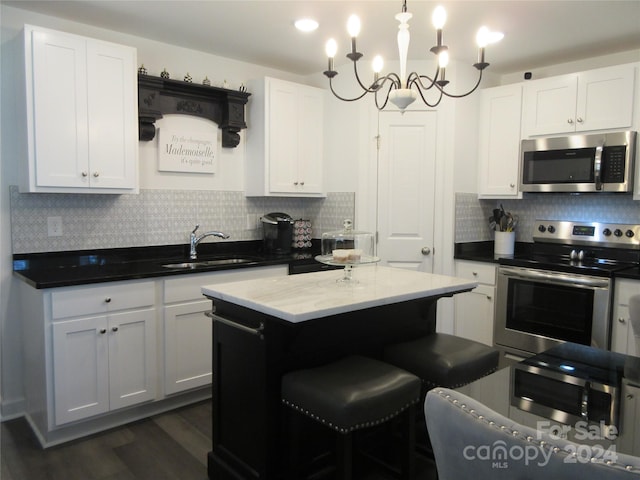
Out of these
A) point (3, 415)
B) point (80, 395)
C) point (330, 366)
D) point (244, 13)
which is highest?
point (244, 13)

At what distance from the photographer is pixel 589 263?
10.9 feet

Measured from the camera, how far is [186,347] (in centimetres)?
297

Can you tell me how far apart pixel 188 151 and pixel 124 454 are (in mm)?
2081

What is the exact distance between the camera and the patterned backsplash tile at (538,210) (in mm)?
3525

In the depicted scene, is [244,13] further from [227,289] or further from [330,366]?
[330,366]

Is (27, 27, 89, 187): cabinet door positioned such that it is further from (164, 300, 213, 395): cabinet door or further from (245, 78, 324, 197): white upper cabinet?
(245, 78, 324, 197): white upper cabinet

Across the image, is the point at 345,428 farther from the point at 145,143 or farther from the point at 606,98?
the point at 606,98

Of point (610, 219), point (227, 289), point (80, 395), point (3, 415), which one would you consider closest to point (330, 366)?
point (227, 289)

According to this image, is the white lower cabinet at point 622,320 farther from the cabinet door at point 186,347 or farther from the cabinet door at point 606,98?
the cabinet door at point 186,347

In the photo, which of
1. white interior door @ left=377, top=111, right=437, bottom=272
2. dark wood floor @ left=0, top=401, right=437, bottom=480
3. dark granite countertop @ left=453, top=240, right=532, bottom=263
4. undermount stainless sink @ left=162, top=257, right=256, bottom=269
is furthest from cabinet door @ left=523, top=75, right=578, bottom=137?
dark wood floor @ left=0, top=401, right=437, bottom=480

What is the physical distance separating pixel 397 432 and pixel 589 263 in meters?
1.93

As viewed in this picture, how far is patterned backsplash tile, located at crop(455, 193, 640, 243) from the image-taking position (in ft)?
11.6

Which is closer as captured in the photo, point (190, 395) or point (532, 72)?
point (190, 395)

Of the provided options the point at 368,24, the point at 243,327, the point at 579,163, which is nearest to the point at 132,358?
the point at 243,327
